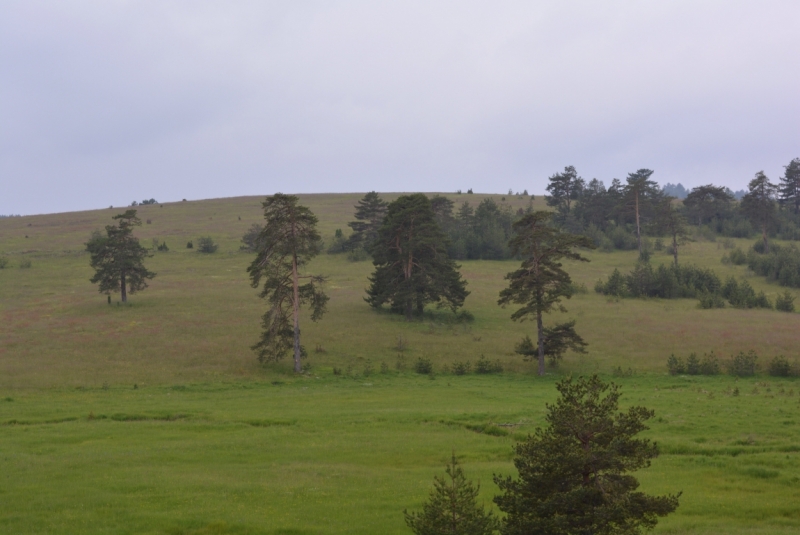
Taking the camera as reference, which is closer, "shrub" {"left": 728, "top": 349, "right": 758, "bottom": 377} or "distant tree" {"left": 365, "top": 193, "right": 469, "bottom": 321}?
"shrub" {"left": 728, "top": 349, "right": 758, "bottom": 377}

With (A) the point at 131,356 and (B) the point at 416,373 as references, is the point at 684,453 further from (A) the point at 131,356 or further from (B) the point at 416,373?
(A) the point at 131,356

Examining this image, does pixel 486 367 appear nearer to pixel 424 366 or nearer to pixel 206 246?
pixel 424 366

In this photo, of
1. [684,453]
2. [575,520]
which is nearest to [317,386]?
[684,453]

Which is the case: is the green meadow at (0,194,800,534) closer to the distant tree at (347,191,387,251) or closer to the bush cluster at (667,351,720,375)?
the bush cluster at (667,351,720,375)

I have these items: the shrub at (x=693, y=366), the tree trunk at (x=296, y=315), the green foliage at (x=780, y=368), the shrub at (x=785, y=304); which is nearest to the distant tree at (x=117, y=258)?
the tree trunk at (x=296, y=315)

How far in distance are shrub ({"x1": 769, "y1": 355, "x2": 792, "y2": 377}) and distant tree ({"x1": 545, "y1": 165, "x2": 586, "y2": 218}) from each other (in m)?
79.3

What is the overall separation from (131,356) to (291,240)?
1404 centimetres

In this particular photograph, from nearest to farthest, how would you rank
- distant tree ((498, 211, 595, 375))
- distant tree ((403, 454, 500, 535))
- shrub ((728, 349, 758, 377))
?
1. distant tree ((403, 454, 500, 535))
2. shrub ((728, 349, 758, 377))
3. distant tree ((498, 211, 595, 375))

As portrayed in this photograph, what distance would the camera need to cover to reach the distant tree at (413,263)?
57406 mm

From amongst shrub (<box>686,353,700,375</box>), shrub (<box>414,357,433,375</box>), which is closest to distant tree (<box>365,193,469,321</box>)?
shrub (<box>414,357,433,375</box>)

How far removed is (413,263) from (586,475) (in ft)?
160

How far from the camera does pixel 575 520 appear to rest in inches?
379

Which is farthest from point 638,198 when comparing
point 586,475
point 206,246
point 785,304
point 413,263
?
point 586,475

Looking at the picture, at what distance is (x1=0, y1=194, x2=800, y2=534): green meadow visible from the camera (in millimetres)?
16859
